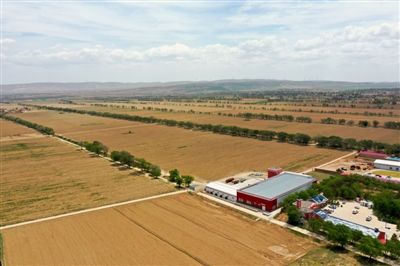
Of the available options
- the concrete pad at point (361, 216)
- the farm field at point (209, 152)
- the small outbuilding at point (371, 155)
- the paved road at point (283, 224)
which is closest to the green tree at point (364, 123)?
the farm field at point (209, 152)

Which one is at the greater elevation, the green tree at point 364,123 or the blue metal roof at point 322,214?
the green tree at point 364,123

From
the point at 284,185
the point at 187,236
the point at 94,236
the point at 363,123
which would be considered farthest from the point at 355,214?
the point at 363,123

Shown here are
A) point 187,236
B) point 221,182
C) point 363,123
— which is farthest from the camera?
point 363,123

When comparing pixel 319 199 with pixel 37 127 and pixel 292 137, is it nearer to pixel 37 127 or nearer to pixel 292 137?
pixel 292 137

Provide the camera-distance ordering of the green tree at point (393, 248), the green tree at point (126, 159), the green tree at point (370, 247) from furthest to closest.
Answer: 1. the green tree at point (126, 159)
2. the green tree at point (393, 248)
3. the green tree at point (370, 247)

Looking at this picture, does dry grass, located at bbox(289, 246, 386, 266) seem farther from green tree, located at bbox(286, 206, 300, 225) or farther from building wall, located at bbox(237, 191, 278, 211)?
building wall, located at bbox(237, 191, 278, 211)

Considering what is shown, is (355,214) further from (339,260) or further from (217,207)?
(217,207)

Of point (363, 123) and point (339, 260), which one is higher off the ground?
point (363, 123)

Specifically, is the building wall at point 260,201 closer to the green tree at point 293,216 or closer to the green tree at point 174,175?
the green tree at point 293,216
